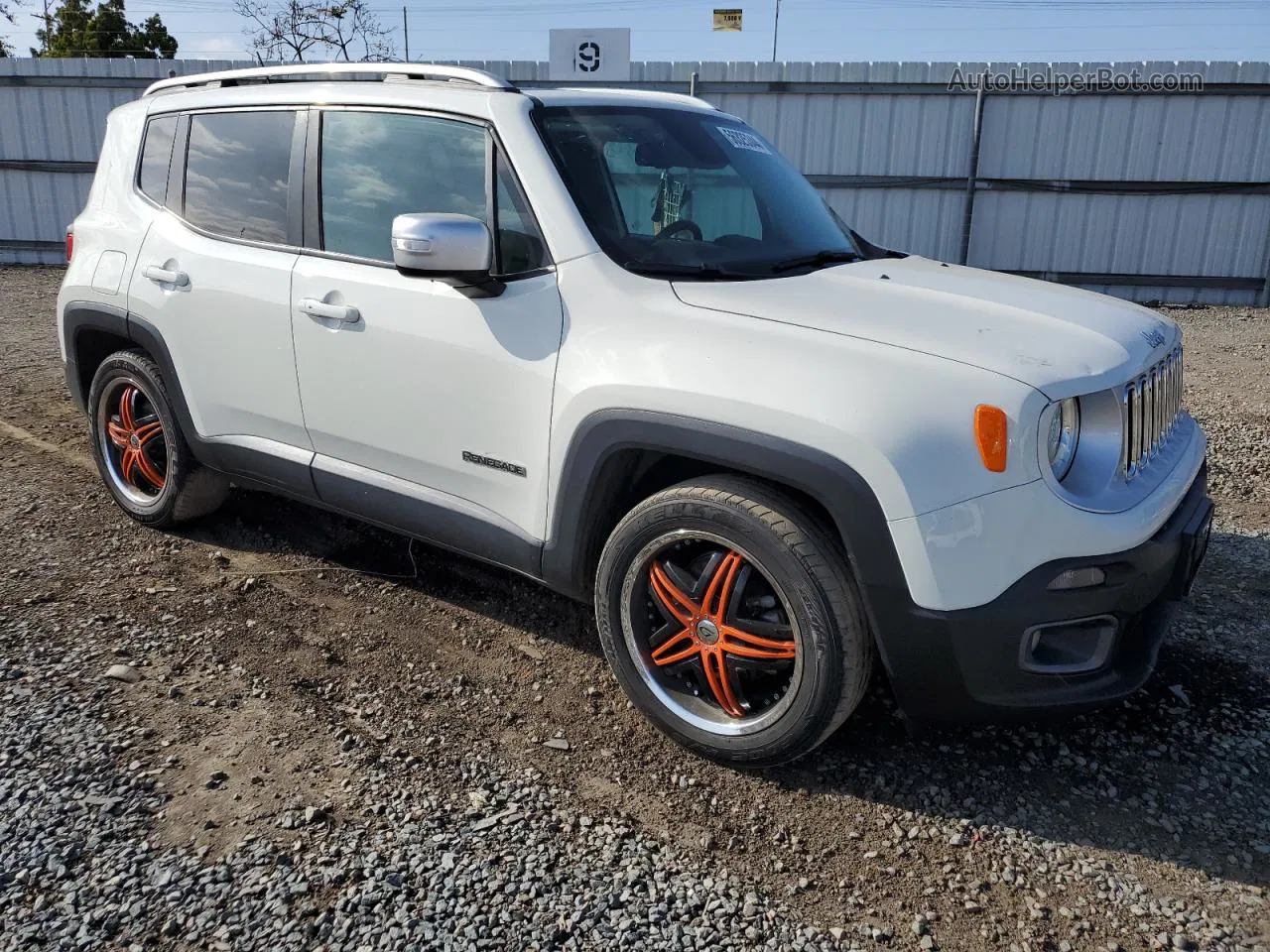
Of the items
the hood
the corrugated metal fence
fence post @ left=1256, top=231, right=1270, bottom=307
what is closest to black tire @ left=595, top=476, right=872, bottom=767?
the hood

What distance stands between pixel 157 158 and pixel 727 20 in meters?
14.5

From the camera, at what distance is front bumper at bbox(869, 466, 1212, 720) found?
94.3 inches

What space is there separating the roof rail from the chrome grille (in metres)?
2.17

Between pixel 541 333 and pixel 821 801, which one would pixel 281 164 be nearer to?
Answer: pixel 541 333

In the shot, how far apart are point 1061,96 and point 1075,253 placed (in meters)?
2.00

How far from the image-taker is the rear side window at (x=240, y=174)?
12.2 ft

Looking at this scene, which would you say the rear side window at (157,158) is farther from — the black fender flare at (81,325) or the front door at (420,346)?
the front door at (420,346)

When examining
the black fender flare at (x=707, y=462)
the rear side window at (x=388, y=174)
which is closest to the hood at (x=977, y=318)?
the black fender flare at (x=707, y=462)

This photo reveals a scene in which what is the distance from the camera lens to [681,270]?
9.78 ft

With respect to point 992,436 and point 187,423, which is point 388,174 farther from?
point 992,436

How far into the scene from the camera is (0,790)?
2.65 metres

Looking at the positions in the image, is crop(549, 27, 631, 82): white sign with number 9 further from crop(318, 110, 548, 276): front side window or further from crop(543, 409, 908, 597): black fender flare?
crop(543, 409, 908, 597): black fender flare

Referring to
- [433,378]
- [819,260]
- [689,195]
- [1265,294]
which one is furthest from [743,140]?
[1265,294]

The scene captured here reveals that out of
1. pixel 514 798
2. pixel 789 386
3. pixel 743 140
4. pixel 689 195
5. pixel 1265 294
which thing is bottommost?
pixel 514 798
